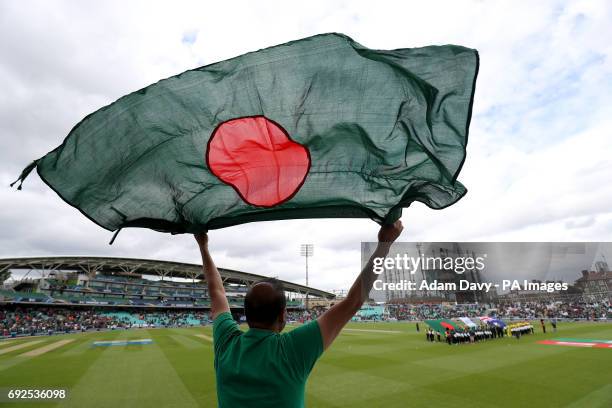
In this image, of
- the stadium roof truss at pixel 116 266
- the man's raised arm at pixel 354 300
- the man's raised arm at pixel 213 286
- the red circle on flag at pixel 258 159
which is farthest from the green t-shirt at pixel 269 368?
the stadium roof truss at pixel 116 266

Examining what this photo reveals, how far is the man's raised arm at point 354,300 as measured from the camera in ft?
5.24

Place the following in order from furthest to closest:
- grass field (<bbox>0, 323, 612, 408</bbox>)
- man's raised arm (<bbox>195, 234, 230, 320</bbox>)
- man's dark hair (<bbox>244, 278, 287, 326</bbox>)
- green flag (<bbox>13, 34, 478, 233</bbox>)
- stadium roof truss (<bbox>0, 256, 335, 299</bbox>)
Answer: stadium roof truss (<bbox>0, 256, 335, 299</bbox>), grass field (<bbox>0, 323, 612, 408</bbox>), green flag (<bbox>13, 34, 478, 233</bbox>), man's raised arm (<bbox>195, 234, 230, 320</bbox>), man's dark hair (<bbox>244, 278, 287, 326</bbox>)

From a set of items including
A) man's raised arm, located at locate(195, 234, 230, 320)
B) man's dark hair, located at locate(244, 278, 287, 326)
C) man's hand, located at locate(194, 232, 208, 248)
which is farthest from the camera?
man's hand, located at locate(194, 232, 208, 248)

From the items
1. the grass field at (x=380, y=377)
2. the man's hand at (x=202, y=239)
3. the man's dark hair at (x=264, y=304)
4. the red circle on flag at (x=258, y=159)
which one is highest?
the red circle on flag at (x=258, y=159)

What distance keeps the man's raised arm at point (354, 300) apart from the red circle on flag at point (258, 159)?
931mm

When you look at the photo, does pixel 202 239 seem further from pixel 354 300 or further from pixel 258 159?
pixel 354 300

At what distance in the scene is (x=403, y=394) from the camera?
28.5 ft

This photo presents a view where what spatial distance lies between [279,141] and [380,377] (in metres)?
10.1

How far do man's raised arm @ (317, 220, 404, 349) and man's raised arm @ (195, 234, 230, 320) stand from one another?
65cm

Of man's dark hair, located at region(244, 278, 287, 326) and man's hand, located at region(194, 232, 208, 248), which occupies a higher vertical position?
man's hand, located at region(194, 232, 208, 248)

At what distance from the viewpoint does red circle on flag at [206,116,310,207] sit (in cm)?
275

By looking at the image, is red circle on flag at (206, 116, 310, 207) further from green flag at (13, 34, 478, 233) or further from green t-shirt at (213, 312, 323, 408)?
green t-shirt at (213, 312, 323, 408)

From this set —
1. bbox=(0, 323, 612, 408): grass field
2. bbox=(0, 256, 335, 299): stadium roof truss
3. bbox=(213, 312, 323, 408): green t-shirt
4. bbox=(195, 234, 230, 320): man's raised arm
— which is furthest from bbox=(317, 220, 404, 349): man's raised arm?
bbox=(0, 256, 335, 299): stadium roof truss

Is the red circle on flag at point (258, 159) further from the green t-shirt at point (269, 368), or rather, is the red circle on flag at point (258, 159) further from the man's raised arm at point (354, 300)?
the green t-shirt at point (269, 368)
